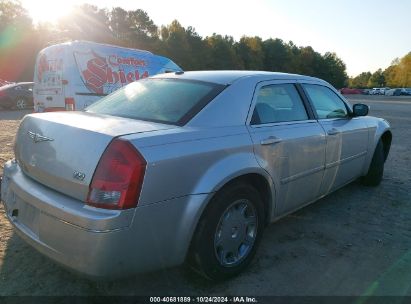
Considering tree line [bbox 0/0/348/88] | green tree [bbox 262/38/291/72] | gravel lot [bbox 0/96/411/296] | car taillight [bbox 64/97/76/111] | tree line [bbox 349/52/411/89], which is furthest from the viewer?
tree line [bbox 349/52/411/89]

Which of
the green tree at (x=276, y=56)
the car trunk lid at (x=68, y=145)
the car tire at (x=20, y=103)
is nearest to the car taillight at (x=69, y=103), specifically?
the car trunk lid at (x=68, y=145)

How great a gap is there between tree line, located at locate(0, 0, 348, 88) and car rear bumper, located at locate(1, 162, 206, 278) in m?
23.8

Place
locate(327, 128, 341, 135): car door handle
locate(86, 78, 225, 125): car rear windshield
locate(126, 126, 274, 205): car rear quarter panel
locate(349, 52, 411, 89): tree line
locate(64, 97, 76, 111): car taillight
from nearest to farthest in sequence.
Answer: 1. locate(126, 126, 274, 205): car rear quarter panel
2. locate(86, 78, 225, 125): car rear windshield
3. locate(327, 128, 341, 135): car door handle
4. locate(64, 97, 76, 111): car taillight
5. locate(349, 52, 411, 89): tree line

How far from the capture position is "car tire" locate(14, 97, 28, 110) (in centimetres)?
1823

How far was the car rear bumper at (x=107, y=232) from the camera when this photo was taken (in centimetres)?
226

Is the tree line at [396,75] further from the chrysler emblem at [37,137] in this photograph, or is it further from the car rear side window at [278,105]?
the chrysler emblem at [37,137]

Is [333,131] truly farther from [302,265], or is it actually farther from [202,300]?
[202,300]

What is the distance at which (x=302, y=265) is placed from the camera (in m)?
3.21

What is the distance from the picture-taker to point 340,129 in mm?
4219

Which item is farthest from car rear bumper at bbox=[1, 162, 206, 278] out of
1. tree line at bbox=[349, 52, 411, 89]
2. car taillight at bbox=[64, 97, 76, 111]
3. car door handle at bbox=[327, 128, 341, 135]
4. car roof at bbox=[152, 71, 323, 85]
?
tree line at bbox=[349, 52, 411, 89]

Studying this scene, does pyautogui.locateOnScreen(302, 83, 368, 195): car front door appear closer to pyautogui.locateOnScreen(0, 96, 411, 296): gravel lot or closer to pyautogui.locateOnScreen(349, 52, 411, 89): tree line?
pyautogui.locateOnScreen(0, 96, 411, 296): gravel lot

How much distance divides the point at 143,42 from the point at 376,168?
2106 inches

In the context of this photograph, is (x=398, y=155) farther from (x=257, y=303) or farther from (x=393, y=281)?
(x=257, y=303)

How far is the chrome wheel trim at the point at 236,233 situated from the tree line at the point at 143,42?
23.8 metres
